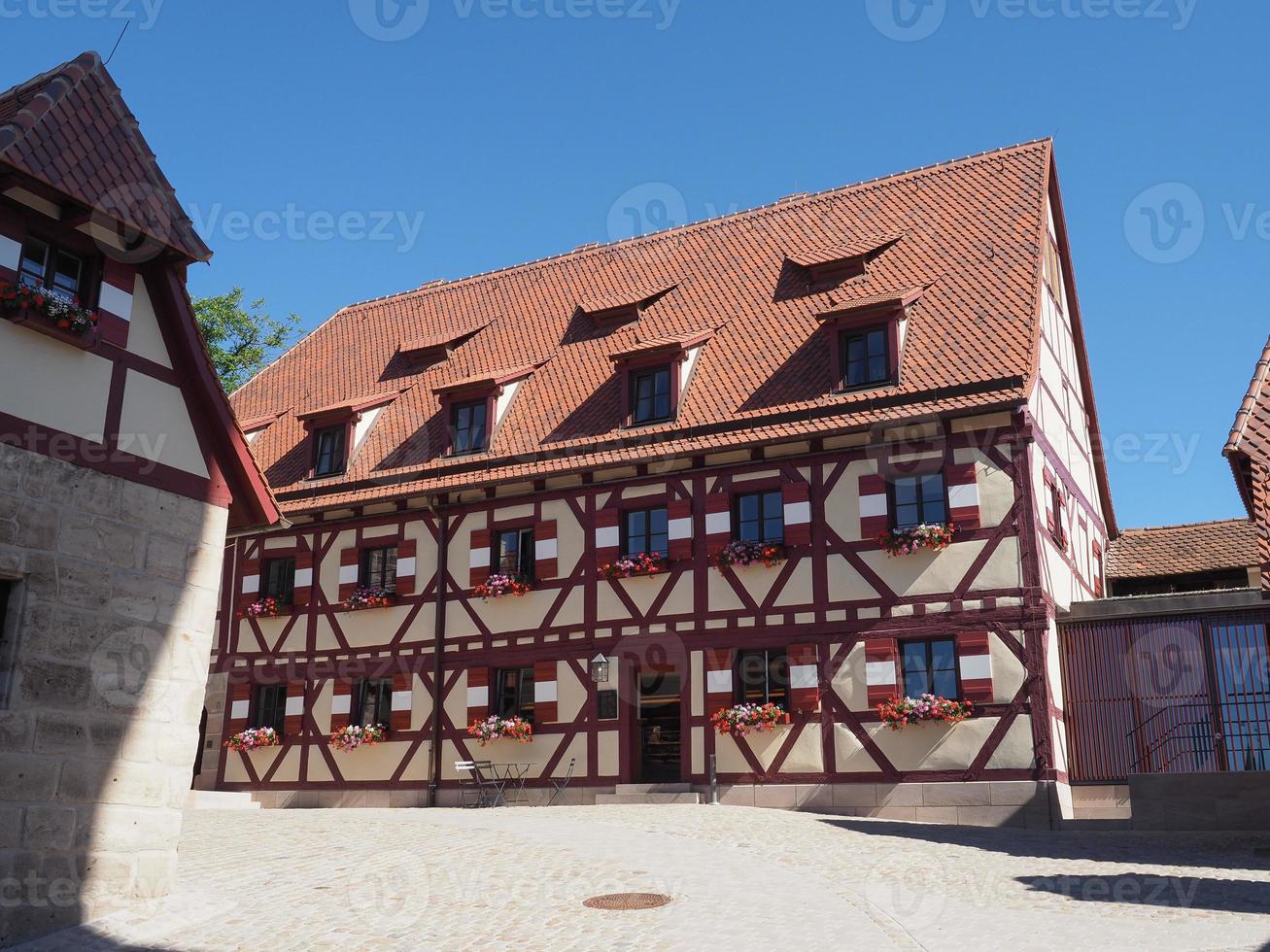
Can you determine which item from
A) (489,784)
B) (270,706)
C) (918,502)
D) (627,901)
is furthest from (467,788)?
(627,901)

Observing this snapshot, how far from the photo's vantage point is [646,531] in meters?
21.4

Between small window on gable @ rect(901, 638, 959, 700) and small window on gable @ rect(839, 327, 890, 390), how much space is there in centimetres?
408

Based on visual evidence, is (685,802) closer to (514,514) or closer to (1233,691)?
(514,514)

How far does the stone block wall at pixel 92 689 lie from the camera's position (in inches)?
395

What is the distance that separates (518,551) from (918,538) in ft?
23.0

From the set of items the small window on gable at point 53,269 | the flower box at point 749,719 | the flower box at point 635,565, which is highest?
the small window on gable at point 53,269

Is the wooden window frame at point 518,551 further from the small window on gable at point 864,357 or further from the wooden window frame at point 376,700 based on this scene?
the small window on gable at point 864,357

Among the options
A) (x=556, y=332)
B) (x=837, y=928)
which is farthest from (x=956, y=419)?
(x=837, y=928)

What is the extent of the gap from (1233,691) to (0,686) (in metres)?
16.0

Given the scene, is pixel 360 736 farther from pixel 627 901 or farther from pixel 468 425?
pixel 627 901

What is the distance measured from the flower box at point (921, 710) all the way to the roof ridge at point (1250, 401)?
516cm

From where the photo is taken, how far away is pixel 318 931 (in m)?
9.97

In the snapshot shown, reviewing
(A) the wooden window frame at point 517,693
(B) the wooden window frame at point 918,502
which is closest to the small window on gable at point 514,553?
(A) the wooden window frame at point 517,693

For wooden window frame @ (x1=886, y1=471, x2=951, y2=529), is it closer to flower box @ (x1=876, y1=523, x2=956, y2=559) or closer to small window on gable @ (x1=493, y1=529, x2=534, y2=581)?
flower box @ (x1=876, y1=523, x2=956, y2=559)
